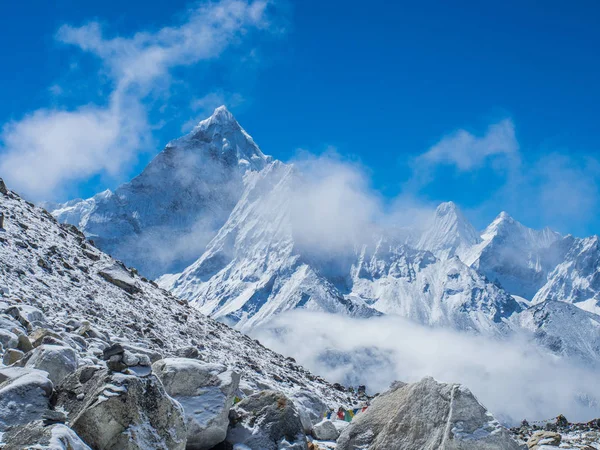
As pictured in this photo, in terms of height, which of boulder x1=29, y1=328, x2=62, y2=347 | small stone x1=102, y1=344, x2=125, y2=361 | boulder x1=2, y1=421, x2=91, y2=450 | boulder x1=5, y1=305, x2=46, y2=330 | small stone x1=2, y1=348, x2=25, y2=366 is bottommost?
boulder x1=2, y1=421, x2=91, y2=450

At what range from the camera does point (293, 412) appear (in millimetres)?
17000

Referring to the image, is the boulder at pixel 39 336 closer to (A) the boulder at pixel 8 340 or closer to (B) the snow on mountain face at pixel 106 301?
Result: (A) the boulder at pixel 8 340

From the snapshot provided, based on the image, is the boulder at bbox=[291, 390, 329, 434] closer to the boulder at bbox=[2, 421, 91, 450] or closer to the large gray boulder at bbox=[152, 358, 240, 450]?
the large gray boulder at bbox=[152, 358, 240, 450]

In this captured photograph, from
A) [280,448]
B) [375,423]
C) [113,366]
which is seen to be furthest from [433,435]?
[113,366]

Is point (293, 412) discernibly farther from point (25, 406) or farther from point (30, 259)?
point (30, 259)

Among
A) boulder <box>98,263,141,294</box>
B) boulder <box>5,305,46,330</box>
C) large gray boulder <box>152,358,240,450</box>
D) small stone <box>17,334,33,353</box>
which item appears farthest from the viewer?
boulder <box>98,263,141,294</box>

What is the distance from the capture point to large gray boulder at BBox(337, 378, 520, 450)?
1388cm

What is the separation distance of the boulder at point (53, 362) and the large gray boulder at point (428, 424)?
311 inches

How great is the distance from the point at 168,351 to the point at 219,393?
22.4 meters

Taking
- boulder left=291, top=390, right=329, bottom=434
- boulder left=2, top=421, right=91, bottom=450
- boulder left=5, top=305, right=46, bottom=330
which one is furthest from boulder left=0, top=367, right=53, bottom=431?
boulder left=5, top=305, right=46, bottom=330

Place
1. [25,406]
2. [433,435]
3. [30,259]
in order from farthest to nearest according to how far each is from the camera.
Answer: [30,259] → [433,435] → [25,406]

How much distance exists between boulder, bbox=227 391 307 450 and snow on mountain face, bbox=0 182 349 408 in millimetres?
10318

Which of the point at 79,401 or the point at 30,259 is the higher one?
the point at 30,259

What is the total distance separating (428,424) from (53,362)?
10.3 meters
